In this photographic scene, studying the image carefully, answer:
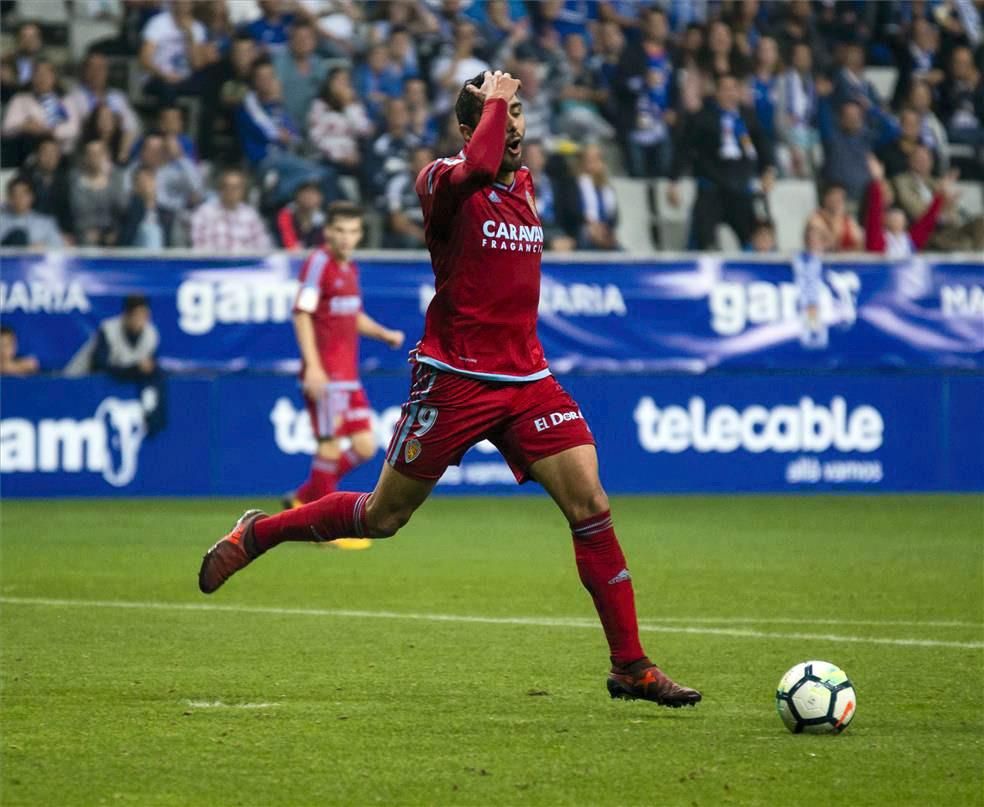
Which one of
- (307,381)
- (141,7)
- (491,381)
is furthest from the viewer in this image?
(141,7)

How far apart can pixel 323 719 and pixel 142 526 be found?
7.69 meters

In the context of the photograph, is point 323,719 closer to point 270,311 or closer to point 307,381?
point 307,381

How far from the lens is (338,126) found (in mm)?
18016

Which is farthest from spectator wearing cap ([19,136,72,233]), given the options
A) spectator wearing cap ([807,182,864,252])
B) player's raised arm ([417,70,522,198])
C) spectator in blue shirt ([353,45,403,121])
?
player's raised arm ([417,70,522,198])

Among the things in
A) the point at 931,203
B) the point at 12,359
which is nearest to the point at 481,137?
the point at 12,359

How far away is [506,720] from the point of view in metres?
6.28

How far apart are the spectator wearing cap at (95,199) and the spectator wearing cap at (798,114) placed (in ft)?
23.4

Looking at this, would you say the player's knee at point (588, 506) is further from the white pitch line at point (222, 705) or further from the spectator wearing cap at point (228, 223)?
the spectator wearing cap at point (228, 223)

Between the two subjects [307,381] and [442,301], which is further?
[307,381]

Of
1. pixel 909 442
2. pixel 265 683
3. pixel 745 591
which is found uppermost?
pixel 265 683

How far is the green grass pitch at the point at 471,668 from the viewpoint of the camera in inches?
209

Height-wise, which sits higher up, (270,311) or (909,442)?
(270,311)

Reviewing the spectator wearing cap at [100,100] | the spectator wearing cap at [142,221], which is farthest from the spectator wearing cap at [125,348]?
the spectator wearing cap at [100,100]

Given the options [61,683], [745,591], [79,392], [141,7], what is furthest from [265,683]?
[141,7]
